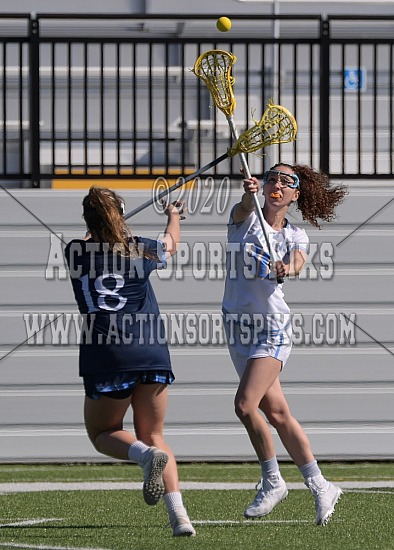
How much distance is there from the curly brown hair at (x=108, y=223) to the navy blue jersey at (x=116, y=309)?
3cm

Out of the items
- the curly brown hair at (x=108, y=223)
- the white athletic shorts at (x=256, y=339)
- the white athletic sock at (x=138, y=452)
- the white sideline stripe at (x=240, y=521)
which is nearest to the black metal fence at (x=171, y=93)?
the white athletic shorts at (x=256, y=339)

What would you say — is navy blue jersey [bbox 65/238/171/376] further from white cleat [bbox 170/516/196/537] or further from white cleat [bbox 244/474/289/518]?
white cleat [bbox 244/474/289/518]

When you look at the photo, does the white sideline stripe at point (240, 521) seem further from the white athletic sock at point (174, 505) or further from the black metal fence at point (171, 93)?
the black metal fence at point (171, 93)

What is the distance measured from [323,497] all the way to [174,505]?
2.80 feet

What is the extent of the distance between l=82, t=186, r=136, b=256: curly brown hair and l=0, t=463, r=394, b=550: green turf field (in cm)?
133

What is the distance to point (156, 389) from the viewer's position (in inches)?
256

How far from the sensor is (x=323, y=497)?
692 cm

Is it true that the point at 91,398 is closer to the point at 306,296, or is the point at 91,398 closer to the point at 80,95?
the point at 306,296

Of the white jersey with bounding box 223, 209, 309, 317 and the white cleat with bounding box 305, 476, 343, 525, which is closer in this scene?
the white cleat with bounding box 305, 476, 343, 525

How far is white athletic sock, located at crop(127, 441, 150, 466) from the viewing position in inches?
249

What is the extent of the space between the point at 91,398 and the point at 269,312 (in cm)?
116

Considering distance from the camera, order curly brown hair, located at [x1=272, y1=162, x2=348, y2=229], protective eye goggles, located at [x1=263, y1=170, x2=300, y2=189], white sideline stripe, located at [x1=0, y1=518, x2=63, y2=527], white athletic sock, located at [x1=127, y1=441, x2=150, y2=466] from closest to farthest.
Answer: white athletic sock, located at [x1=127, y1=441, x2=150, y2=466] < white sideline stripe, located at [x1=0, y1=518, x2=63, y2=527] < protective eye goggles, located at [x1=263, y1=170, x2=300, y2=189] < curly brown hair, located at [x1=272, y1=162, x2=348, y2=229]

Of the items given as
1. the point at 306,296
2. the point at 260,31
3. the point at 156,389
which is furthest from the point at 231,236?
the point at 260,31

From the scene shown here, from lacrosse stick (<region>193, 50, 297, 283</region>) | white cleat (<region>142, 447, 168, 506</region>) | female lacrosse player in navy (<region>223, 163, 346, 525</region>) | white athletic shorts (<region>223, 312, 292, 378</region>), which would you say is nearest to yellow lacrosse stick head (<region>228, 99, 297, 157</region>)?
lacrosse stick (<region>193, 50, 297, 283</region>)
